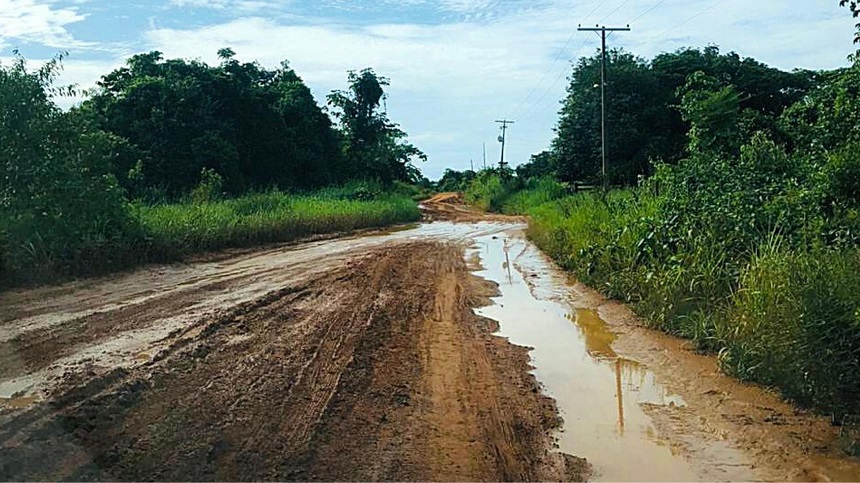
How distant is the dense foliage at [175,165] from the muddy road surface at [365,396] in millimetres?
2719

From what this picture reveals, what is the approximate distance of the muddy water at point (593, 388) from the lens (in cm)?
567

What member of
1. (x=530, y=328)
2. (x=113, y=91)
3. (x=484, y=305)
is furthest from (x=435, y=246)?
(x=113, y=91)

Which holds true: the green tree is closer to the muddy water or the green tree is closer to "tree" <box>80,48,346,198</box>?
A: the muddy water

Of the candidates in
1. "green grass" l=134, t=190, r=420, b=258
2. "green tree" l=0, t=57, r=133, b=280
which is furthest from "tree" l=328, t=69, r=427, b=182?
"green tree" l=0, t=57, r=133, b=280

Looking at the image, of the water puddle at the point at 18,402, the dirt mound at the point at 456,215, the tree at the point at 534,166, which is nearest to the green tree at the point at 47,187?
the water puddle at the point at 18,402

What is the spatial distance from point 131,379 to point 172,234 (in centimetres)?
1154

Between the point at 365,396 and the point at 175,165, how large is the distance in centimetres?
2766

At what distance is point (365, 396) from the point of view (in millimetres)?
6637

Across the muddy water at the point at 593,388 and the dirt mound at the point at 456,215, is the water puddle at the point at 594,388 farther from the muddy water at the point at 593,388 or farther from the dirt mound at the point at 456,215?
the dirt mound at the point at 456,215

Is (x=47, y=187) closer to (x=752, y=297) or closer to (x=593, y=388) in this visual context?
(x=593, y=388)

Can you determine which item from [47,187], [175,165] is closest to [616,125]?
[175,165]

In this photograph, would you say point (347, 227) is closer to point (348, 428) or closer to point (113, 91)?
point (113, 91)

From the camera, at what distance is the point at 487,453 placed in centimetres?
547

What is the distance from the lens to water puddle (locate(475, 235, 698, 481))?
5688mm
